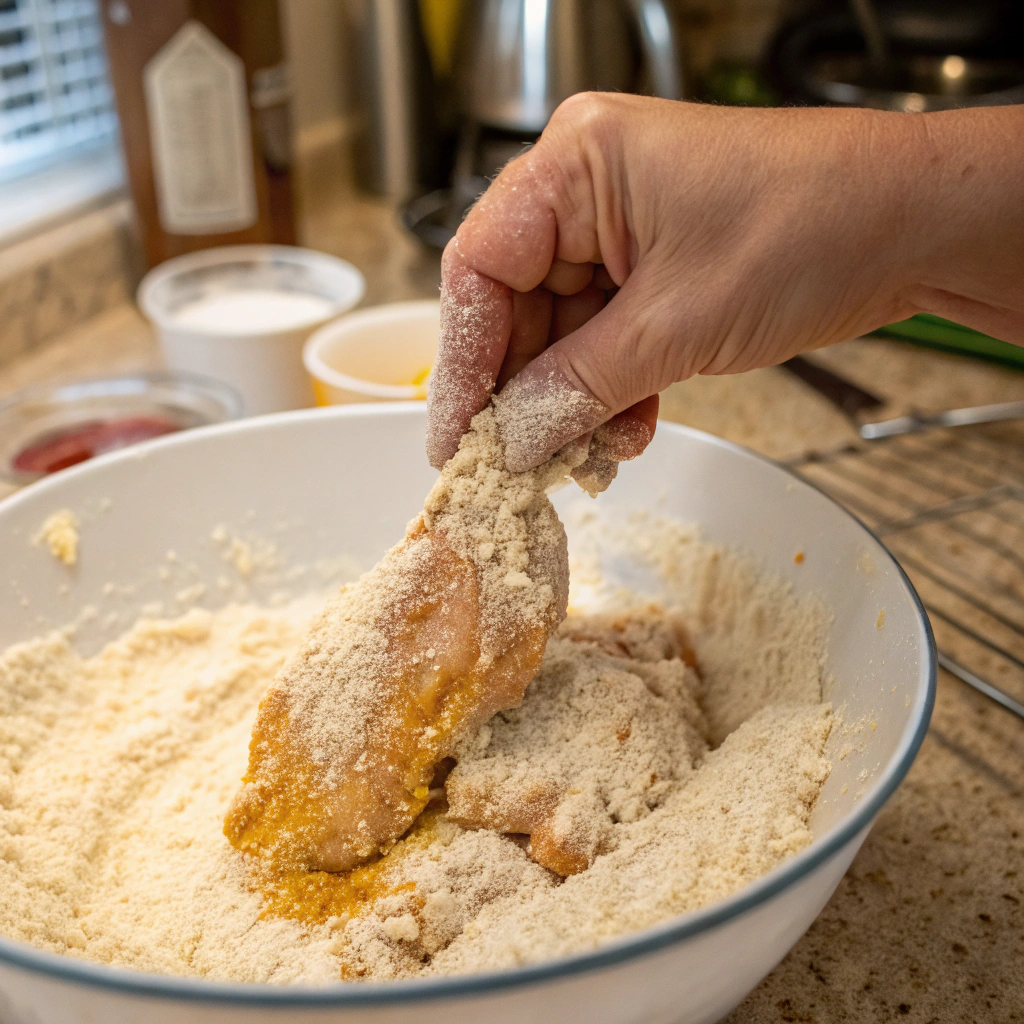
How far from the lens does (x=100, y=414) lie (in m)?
1.23

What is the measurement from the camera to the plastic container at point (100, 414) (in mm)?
1125

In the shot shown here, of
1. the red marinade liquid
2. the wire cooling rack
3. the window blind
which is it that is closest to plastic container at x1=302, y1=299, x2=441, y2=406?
the red marinade liquid

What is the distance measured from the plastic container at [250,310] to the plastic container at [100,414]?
0.23 ft

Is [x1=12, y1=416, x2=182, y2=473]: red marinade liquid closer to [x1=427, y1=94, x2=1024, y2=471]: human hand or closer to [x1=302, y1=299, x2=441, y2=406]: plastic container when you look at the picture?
[x1=302, y1=299, x2=441, y2=406]: plastic container

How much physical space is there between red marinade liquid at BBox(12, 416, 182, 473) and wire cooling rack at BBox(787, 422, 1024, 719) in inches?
29.9

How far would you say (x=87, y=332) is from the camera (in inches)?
62.6

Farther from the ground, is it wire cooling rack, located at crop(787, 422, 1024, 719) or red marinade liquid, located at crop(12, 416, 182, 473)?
red marinade liquid, located at crop(12, 416, 182, 473)

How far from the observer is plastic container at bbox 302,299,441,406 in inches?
46.9

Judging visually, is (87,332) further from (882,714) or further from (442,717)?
(882,714)

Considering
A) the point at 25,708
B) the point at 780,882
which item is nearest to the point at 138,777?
the point at 25,708

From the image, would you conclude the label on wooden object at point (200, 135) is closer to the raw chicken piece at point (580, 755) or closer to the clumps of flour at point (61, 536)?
the clumps of flour at point (61, 536)

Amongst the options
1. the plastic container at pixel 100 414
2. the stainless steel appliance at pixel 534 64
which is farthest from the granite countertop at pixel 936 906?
the stainless steel appliance at pixel 534 64

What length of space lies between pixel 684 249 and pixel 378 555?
485mm

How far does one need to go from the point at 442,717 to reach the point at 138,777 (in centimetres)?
26
